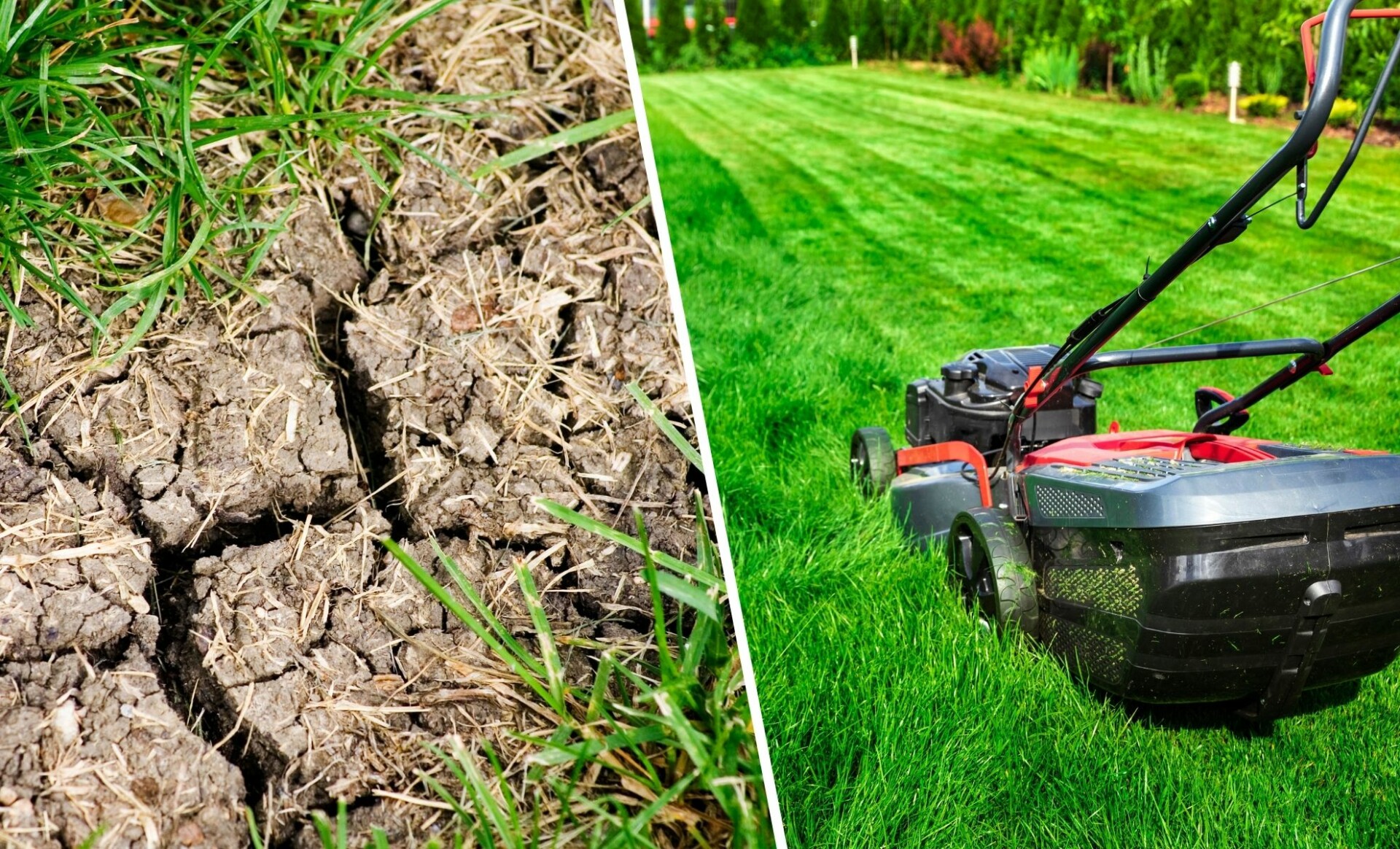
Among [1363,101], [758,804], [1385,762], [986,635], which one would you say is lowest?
[1385,762]

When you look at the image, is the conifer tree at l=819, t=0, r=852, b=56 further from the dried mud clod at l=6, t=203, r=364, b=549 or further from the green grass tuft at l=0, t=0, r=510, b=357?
the dried mud clod at l=6, t=203, r=364, b=549

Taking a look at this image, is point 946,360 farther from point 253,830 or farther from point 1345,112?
point 253,830

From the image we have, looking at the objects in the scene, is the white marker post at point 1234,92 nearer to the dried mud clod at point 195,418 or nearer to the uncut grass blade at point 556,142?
the uncut grass blade at point 556,142

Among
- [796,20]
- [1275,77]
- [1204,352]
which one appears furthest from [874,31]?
[1204,352]

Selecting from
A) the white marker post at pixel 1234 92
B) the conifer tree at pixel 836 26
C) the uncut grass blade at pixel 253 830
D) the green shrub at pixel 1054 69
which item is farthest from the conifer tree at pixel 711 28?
the uncut grass blade at pixel 253 830

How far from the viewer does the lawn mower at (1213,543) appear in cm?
175

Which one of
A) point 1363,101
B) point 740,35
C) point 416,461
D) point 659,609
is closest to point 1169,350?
point 659,609

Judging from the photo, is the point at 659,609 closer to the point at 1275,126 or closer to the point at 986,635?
the point at 986,635

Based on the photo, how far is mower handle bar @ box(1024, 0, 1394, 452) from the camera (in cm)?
146

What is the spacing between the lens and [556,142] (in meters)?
2.11

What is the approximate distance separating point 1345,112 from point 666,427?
3.60 meters

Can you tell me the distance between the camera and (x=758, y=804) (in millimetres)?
1537

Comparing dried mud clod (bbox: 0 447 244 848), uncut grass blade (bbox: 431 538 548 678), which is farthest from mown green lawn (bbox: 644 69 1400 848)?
dried mud clod (bbox: 0 447 244 848)

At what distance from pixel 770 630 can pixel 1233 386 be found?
7.22 ft
